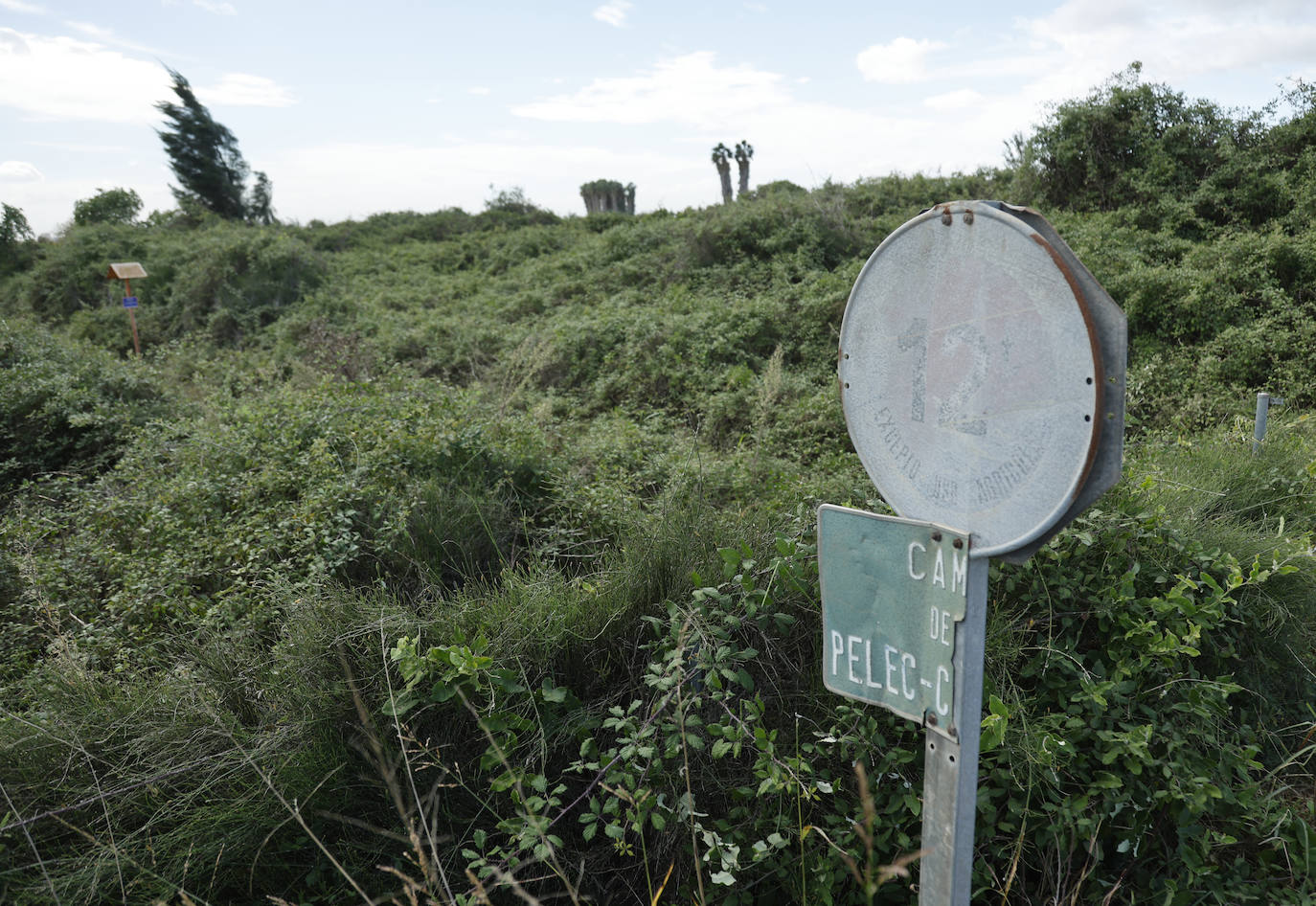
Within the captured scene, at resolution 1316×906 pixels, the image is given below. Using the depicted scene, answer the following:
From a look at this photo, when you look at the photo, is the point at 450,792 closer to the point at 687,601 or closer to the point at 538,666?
the point at 538,666

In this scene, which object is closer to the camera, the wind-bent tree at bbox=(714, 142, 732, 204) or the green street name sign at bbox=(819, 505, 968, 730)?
the green street name sign at bbox=(819, 505, 968, 730)

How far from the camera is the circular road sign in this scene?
1.35 meters

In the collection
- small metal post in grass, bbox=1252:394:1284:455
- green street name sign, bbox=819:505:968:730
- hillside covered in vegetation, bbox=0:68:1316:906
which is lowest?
hillside covered in vegetation, bbox=0:68:1316:906

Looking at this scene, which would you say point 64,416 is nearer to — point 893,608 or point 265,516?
point 265,516

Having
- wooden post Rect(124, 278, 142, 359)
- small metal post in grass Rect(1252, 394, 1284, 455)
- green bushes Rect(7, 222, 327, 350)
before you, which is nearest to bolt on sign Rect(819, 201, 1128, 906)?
small metal post in grass Rect(1252, 394, 1284, 455)

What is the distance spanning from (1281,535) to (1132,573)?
3.32 ft

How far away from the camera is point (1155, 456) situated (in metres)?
3.97

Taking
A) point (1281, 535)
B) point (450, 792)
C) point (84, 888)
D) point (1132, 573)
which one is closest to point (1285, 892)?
point (1132, 573)

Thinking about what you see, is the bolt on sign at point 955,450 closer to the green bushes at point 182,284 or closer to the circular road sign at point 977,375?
the circular road sign at point 977,375

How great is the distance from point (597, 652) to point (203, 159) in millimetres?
25719

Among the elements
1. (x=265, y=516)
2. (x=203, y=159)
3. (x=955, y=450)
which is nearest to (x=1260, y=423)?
(x=955, y=450)

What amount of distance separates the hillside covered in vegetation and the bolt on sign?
27 cm

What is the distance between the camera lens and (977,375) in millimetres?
1479

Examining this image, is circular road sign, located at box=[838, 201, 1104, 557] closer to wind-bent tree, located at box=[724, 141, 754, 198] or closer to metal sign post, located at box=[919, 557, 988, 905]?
metal sign post, located at box=[919, 557, 988, 905]
